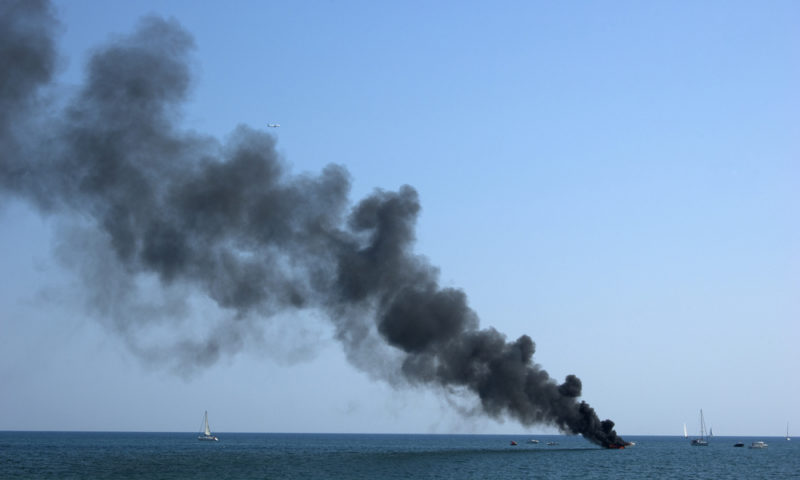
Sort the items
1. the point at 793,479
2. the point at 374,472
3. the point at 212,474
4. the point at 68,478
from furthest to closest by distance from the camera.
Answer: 1. the point at 793,479
2. the point at 374,472
3. the point at 212,474
4. the point at 68,478

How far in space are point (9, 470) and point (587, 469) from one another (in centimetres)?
7279

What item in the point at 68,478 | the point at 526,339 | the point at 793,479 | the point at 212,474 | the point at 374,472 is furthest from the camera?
the point at 526,339

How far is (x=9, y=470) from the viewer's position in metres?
104

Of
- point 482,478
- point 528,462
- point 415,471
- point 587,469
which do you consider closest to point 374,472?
point 415,471

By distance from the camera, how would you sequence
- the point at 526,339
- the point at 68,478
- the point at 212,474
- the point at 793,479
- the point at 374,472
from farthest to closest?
the point at 526,339 → the point at 793,479 → the point at 374,472 → the point at 212,474 → the point at 68,478

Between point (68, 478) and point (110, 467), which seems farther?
point (110, 467)

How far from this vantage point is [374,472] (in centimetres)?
10306

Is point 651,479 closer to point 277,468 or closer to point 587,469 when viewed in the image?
point 587,469

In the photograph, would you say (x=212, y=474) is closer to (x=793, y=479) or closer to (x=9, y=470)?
(x=9, y=470)

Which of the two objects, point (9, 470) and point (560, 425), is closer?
point (9, 470)

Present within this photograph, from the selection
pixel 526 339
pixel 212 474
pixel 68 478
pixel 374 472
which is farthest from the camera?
pixel 526 339

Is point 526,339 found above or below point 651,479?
above

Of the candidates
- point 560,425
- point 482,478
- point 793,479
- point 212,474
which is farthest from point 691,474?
point 212,474

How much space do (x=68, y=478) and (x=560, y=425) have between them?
71.7 metres
